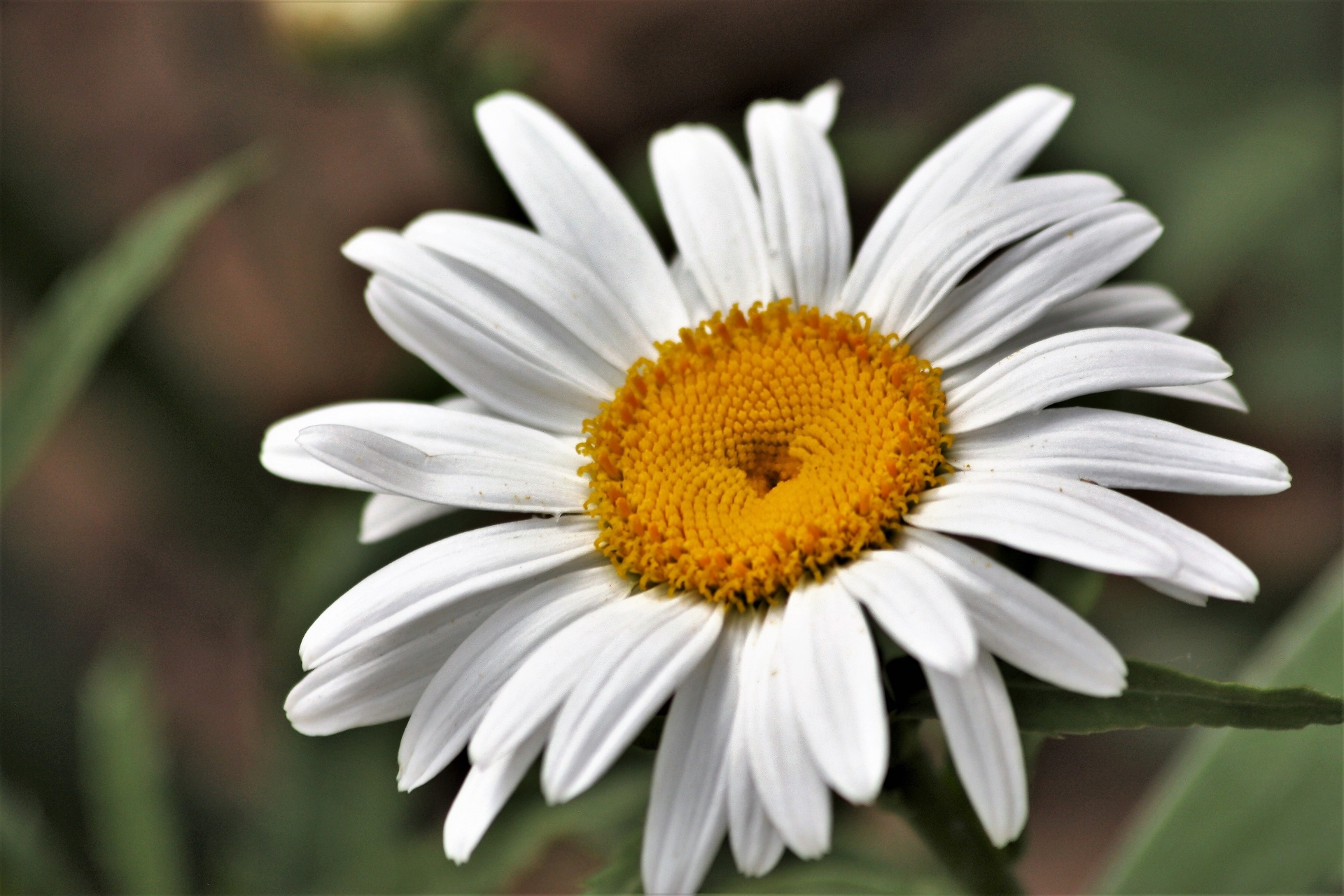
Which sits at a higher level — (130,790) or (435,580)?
(435,580)

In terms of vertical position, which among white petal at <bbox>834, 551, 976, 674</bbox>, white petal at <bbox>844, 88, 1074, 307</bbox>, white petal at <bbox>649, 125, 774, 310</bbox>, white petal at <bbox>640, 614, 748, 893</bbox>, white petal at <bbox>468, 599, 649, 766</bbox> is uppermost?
white petal at <bbox>649, 125, 774, 310</bbox>

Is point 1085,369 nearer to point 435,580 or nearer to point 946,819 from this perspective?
point 946,819

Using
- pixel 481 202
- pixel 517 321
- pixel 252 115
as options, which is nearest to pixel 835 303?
pixel 517 321

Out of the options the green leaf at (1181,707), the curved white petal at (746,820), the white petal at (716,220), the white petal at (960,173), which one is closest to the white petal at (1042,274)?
the white petal at (960,173)

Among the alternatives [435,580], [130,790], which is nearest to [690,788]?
[435,580]

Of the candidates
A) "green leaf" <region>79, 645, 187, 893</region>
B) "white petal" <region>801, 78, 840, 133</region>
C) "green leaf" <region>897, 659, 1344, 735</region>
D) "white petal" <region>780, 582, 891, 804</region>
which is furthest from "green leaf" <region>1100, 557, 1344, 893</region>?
"green leaf" <region>79, 645, 187, 893</region>

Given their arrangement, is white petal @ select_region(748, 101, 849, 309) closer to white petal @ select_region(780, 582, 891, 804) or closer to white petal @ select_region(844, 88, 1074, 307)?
white petal @ select_region(844, 88, 1074, 307)

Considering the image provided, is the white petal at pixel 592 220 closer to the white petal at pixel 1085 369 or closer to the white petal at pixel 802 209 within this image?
the white petal at pixel 802 209
